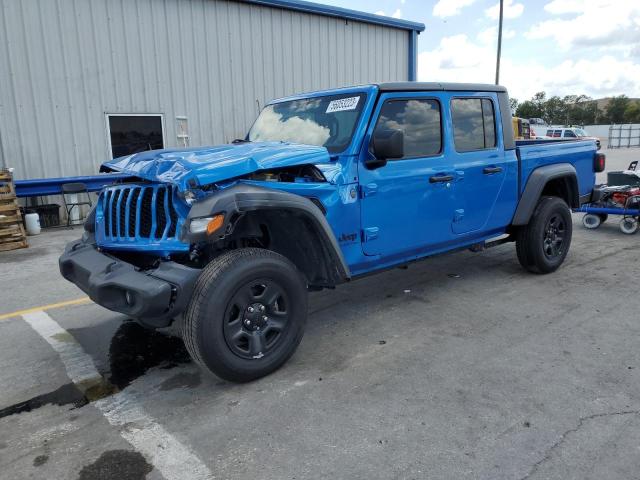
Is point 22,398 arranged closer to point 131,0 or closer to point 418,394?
point 418,394

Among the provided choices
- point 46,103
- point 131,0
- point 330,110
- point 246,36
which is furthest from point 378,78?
point 330,110

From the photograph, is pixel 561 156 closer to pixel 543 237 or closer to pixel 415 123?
pixel 543 237

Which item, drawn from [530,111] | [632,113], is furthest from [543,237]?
[530,111]

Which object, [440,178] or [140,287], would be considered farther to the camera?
[440,178]

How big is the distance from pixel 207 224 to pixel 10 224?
23.4ft

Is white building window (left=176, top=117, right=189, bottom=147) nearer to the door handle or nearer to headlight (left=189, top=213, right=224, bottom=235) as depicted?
the door handle

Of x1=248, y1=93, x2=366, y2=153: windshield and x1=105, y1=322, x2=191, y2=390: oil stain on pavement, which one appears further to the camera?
x1=248, y1=93, x2=366, y2=153: windshield

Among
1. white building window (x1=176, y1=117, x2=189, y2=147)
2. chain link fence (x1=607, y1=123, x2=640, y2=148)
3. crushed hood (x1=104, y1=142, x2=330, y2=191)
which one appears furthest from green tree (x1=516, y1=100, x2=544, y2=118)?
crushed hood (x1=104, y1=142, x2=330, y2=191)

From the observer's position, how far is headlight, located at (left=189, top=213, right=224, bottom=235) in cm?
297

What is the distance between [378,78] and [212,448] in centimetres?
1398

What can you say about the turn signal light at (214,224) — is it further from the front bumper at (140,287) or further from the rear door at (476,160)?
the rear door at (476,160)

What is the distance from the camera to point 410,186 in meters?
4.15

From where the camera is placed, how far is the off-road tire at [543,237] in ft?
17.8

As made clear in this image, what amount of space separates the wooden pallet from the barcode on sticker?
21.5 feet
